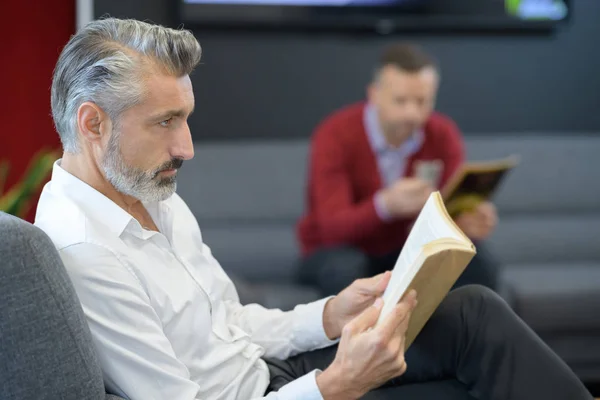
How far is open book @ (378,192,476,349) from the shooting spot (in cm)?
132

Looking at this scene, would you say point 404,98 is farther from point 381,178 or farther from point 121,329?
point 121,329

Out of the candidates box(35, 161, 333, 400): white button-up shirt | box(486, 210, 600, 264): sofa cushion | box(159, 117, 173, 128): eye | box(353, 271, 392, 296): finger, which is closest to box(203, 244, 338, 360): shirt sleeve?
box(35, 161, 333, 400): white button-up shirt

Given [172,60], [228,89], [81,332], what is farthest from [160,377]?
[228,89]

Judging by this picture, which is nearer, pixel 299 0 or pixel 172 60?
pixel 172 60

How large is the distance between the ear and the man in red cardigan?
54.1 inches

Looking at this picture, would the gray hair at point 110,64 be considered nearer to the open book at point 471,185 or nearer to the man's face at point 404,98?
the open book at point 471,185

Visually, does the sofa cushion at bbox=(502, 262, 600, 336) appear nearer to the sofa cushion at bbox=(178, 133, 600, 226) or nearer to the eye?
the sofa cushion at bbox=(178, 133, 600, 226)

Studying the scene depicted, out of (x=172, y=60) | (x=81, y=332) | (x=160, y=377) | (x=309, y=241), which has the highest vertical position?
(x=172, y=60)

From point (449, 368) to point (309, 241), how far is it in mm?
1382

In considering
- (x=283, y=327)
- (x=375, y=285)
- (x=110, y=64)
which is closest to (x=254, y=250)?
(x=283, y=327)

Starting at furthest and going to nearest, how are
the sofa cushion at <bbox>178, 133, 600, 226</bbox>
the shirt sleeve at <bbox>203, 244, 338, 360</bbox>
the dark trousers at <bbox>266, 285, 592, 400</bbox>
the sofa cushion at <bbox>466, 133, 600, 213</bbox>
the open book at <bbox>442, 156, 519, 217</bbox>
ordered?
the sofa cushion at <bbox>466, 133, 600, 213</bbox> < the sofa cushion at <bbox>178, 133, 600, 226</bbox> < the open book at <bbox>442, 156, 519, 217</bbox> < the shirt sleeve at <bbox>203, 244, 338, 360</bbox> < the dark trousers at <bbox>266, 285, 592, 400</bbox>

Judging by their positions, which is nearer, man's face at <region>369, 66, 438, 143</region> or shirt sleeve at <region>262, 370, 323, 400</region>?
shirt sleeve at <region>262, 370, 323, 400</region>

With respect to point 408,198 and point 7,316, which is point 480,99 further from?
point 7,316

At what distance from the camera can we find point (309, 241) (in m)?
2.98
